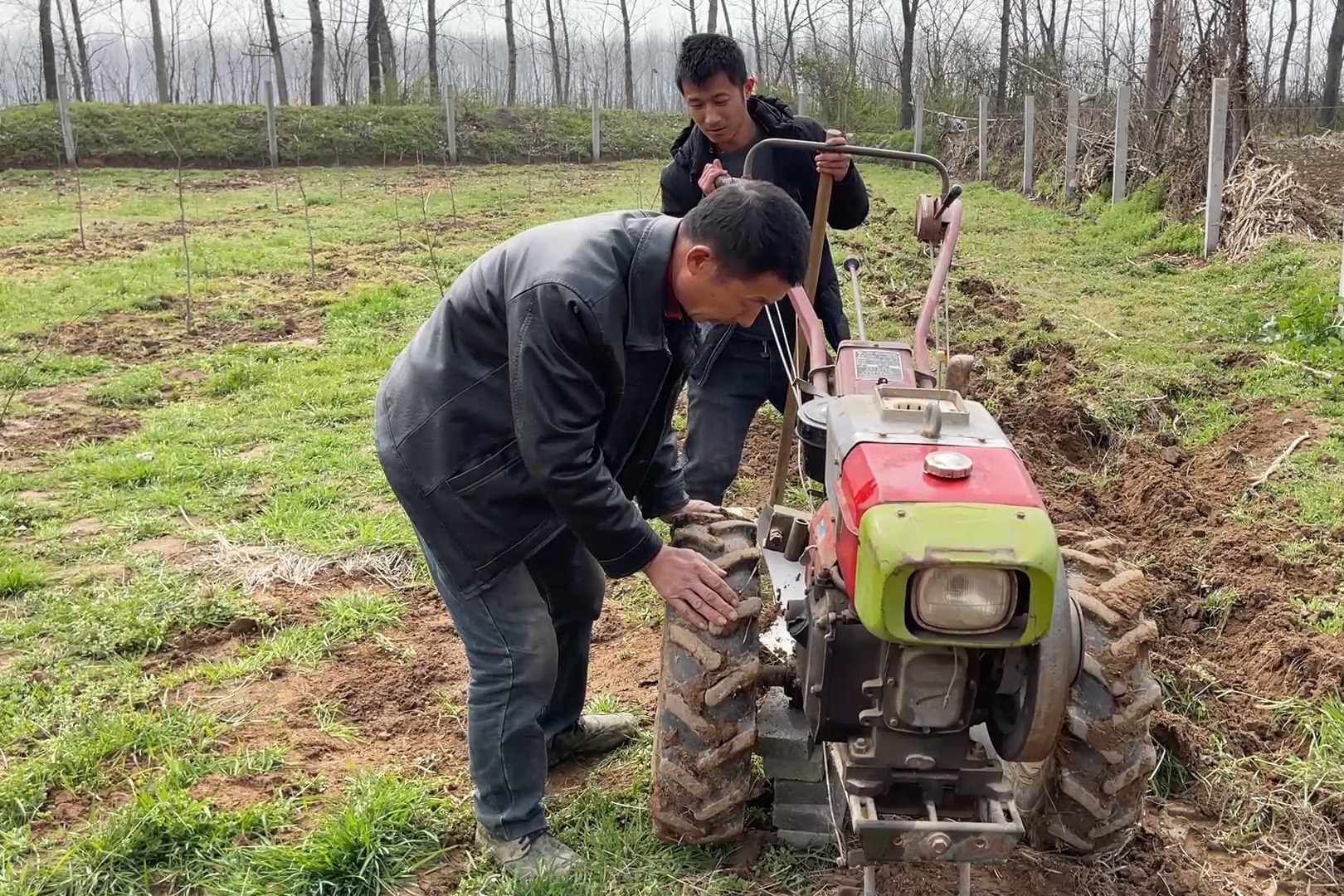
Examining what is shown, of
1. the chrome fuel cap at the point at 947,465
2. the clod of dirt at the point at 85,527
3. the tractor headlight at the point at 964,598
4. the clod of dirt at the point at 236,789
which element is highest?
the chrome fuel cap at the point at 947,465

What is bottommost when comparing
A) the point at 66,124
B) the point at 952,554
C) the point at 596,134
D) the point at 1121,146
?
the point at 952,554

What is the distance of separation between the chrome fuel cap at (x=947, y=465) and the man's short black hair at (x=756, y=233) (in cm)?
49

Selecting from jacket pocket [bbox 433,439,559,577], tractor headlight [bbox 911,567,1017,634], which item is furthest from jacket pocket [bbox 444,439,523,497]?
tractor headlight [bbox 911,567,1017,634]

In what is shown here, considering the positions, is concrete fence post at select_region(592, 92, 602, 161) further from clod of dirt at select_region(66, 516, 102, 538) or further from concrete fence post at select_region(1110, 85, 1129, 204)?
clod of dirt at select_region(66, 516, 102, 538)

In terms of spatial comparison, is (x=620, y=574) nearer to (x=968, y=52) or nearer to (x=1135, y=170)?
(x=1135, y=170)

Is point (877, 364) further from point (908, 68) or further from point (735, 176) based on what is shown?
point (908, 68)

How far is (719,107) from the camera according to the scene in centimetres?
407

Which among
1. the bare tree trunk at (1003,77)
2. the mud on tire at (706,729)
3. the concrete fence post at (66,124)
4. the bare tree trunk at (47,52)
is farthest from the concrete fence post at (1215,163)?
the bare tree trunk at (47,52)

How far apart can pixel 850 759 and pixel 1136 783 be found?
30.2 inches

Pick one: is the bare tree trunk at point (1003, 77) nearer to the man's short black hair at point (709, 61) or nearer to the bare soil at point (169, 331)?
the bare soil at point (169, 331)

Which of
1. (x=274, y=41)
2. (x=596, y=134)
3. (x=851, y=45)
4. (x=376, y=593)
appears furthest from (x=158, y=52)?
(x=376, y=593)

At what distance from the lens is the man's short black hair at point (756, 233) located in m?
2.38

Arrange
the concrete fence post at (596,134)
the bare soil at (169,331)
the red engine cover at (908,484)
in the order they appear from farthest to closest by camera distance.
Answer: the concrete fence post at (596,134)
the bare soil at (169,331)
the red engine cover at (908,484)

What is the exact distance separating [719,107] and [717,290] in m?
1.83
